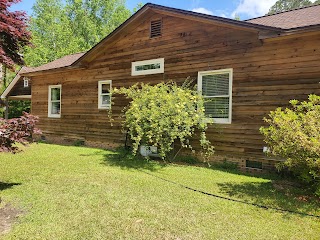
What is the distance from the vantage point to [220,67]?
26.7ft

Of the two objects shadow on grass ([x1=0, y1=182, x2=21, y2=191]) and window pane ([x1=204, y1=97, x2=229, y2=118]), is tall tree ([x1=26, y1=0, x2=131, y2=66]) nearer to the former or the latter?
window pane ([x1=204, y1=97, x2=229, y2=118])

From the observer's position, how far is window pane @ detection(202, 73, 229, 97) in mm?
8120

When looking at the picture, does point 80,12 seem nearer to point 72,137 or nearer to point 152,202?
point 72,137

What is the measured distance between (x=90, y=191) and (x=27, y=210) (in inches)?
46.4

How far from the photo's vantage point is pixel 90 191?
16.8ft

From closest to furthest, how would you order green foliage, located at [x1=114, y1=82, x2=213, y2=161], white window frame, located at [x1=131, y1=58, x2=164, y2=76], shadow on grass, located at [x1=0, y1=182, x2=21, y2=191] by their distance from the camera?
shadow on grass, located at [x1=0, y1=182, x2=21, y2=191] < green foliage, located at [x1=114, y1=82, x2=213, y2=161] < white window frame, located at [x1=131, y1=58, x2=164, y2=76]

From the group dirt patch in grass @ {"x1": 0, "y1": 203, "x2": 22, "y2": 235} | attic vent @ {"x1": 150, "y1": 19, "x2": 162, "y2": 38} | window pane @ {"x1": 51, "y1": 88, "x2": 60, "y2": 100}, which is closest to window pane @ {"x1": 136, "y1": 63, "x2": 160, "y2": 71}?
attic vent @ {"x1": 150, "y1": 19, "x2": 162, "y2": 38}

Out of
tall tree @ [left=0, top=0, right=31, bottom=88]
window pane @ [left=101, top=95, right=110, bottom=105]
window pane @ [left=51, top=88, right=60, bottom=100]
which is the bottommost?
window pane @ [left=101, top=95, right=110, bottom=105]

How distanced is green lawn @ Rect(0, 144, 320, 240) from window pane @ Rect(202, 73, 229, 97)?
8.08 ft

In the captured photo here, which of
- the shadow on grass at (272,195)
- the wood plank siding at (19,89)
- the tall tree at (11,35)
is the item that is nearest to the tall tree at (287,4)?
the wood plank siding at (19,89)

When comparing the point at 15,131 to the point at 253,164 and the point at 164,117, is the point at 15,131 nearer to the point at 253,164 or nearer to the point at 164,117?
the point at 164,117

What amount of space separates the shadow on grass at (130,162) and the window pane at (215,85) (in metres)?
2.65

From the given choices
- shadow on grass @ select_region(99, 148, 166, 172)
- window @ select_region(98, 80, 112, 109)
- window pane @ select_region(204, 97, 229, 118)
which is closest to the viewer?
shadow on grass @ select_region(99, 148, 166, 172)

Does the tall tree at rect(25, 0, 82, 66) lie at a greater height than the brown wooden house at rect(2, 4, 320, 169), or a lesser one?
greater
